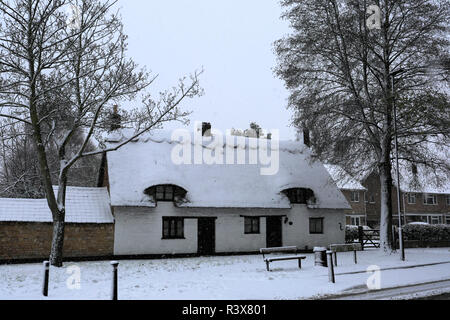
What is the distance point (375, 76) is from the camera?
2425 centimetres

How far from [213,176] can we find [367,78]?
11243 millimetres

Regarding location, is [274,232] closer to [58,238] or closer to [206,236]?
[206,236]

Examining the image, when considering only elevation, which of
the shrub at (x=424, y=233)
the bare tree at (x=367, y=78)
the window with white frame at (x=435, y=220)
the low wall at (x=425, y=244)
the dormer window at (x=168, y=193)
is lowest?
the low wall at (x=425, y=244)

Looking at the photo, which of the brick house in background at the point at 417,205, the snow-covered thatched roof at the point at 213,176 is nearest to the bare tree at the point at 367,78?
the snow-covered thatched roof at the point at 213,176

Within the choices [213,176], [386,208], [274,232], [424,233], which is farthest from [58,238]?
[424,233]

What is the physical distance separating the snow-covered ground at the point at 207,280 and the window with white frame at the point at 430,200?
41795 millimetres

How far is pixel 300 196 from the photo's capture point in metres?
27.8

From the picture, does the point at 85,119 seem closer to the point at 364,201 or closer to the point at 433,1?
the point at 433,1

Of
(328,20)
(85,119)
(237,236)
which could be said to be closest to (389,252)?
(237,236)

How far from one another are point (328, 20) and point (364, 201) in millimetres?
34265

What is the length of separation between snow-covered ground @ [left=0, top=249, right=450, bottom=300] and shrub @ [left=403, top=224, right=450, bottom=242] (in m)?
12.7

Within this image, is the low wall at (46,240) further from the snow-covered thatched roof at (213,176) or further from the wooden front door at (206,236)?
the wooden front door at (206,236)

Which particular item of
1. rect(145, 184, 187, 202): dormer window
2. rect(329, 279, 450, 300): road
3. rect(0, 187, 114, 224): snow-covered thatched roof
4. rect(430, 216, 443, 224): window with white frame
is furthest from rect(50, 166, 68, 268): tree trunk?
rect(430, 216, 443, 224): window with white frame

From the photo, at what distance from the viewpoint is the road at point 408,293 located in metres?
11.1
